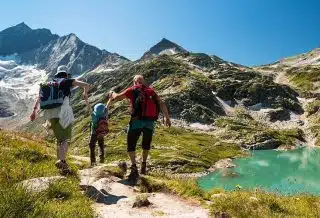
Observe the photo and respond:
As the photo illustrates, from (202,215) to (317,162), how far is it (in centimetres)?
11485

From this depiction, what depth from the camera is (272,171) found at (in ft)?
351

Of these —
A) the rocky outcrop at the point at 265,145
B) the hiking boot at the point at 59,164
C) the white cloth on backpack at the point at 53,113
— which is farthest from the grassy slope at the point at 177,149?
the hiking boot at the point at 59,164

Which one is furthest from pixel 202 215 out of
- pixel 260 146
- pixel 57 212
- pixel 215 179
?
pixel 260 146

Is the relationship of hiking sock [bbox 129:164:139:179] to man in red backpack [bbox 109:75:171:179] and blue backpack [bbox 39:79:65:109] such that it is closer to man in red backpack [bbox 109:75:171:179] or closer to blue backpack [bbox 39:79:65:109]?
man in red backpack [bbox 109:75:171:179]

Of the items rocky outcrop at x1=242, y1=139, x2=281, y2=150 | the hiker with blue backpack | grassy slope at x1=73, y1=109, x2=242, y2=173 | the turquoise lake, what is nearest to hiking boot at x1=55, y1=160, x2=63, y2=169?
the hiker with blue backpack

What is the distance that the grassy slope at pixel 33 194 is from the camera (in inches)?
306

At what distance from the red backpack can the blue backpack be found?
2.62 metres

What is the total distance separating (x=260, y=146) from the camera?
149250 mm

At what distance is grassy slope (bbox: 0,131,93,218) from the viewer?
776cm

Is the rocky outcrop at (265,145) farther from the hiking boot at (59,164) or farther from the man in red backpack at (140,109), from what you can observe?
the hiking boot at (59,164)

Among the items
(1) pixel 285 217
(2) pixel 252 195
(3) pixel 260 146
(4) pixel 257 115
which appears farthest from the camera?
(4) pixel 257 115

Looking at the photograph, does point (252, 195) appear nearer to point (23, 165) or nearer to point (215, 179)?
point (23, 165)

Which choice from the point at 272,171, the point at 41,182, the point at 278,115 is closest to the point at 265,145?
the point at 272,171

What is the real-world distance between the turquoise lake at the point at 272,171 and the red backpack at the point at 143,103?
62704 millimetres
